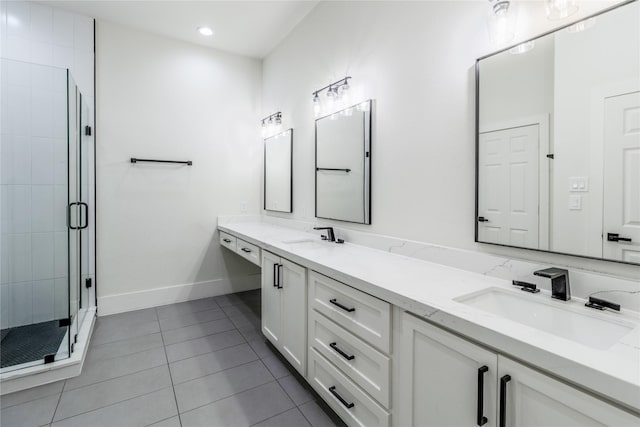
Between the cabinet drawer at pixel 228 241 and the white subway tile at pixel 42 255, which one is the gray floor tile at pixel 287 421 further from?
the white subway tile at pixel 42 255

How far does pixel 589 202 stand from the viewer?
1.07 metres

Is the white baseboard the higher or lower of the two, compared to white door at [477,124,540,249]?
lower

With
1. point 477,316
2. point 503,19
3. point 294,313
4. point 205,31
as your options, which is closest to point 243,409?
point 294,313

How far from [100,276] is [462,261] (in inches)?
126

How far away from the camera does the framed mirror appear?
3.09 metres

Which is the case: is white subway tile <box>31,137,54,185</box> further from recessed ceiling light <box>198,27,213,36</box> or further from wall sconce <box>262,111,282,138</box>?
wall sconce <box>262,111,282,138</box>

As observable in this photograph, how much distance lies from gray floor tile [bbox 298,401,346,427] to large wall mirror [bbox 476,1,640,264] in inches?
47.0

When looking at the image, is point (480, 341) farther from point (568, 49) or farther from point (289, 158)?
point (289, 158)

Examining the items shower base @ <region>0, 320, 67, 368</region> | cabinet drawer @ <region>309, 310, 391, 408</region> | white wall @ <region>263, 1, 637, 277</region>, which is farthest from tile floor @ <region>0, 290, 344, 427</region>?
white wall @ <region>263, 1, 637, 277</region>

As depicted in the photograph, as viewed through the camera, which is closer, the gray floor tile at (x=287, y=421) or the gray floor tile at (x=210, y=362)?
the gray floor tile at (x=287, y=421)

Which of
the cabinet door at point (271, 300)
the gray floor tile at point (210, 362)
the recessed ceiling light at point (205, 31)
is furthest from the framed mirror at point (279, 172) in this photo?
the gray floor tile at point (210, 362)

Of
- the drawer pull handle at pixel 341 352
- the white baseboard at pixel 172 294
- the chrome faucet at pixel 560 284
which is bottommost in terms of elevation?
the white baseboard at pixel 172 294

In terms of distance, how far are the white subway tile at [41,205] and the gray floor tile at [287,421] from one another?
7.79ft

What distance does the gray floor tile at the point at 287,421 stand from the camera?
1.53 metres
